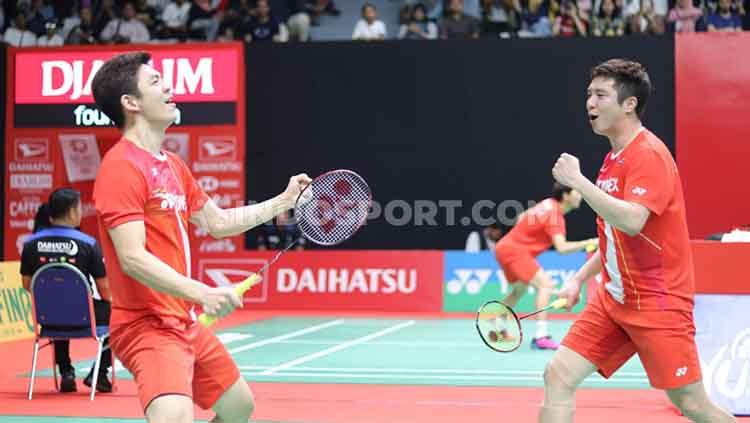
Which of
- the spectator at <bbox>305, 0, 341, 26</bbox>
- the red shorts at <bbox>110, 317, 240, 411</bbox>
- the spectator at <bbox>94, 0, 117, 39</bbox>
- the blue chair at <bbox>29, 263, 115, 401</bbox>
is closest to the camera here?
the red shorts at <bbox>110, 317, 240, 411</bbox>

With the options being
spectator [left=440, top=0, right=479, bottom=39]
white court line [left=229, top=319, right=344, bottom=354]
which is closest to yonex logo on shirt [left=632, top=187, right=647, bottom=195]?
white court line [left=229, top=319, right=344, bottom=354]

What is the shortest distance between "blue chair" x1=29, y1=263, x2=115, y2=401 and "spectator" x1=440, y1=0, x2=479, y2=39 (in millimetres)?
9698

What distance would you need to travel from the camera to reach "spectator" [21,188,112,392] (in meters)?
8.38

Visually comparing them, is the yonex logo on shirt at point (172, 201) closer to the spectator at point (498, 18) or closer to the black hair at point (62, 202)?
the black hair at point (62, 202)

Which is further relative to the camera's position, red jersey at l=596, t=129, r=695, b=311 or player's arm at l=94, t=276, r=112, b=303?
player's arm at l=94, t=276, r=112, b=303

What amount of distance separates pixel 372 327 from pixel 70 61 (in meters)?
5.13

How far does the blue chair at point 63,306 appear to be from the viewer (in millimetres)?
8109

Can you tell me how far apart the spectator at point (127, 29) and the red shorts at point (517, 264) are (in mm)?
8393

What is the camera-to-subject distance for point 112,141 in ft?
55.4

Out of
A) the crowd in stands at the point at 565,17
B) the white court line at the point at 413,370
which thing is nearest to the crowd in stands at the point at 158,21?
the crowd in stands at the point at 565,17

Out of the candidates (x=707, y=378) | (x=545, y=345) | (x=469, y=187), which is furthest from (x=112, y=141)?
(x=707, y=378)

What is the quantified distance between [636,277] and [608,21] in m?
12.2

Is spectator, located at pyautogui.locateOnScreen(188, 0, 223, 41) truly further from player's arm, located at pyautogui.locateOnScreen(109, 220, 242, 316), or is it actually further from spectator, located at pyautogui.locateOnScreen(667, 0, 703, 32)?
player's arm, located at pyautogui.locateOnScreen(109, 220, 242, 316)

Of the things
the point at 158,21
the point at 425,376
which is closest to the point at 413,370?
the point at 425,376
